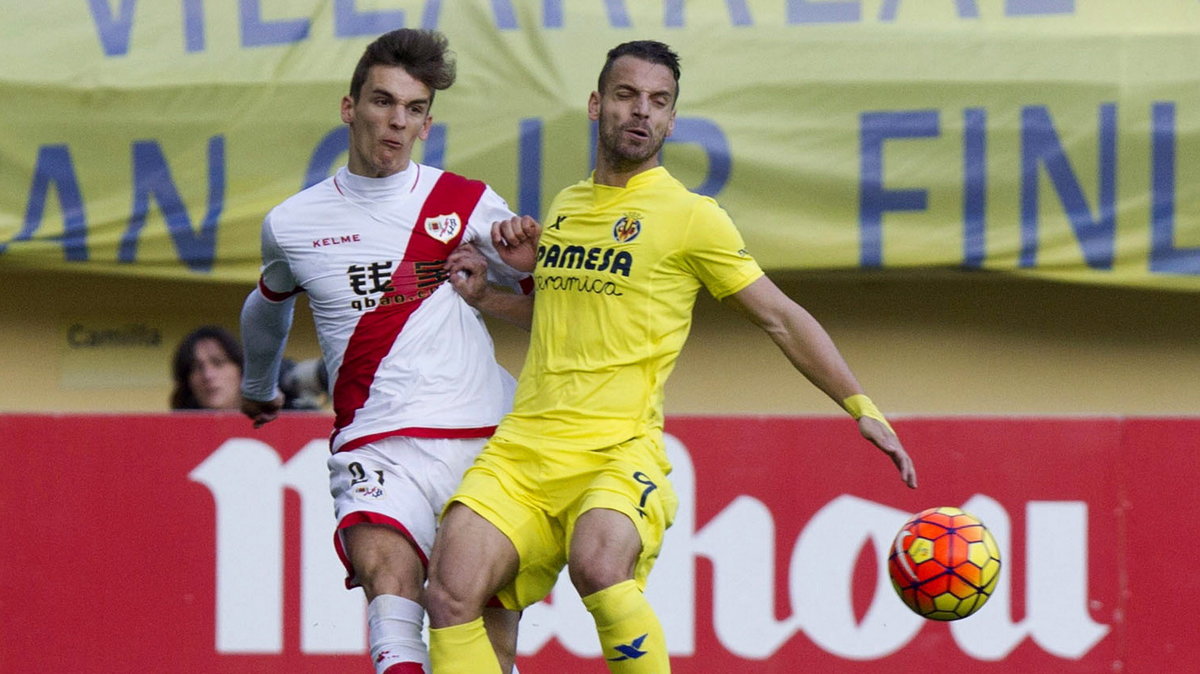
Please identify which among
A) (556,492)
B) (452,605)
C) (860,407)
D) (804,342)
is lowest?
(452,605)

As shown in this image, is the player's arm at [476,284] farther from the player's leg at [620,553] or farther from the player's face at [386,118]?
the player's leg at [620,553]

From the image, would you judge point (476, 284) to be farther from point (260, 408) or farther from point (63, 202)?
point (63, 202)

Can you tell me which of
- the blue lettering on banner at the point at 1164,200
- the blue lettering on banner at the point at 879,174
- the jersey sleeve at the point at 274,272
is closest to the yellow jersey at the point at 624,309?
the jersey sleeve at the point at 274,272

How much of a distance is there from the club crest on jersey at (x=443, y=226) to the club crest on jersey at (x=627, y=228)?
1.75 feet

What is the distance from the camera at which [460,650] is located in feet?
15.6

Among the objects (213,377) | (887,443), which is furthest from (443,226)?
(213,377)

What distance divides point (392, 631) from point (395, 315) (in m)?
0.94

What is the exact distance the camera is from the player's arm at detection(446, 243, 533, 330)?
205 inches

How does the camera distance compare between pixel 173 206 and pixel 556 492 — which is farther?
pixel 173 206

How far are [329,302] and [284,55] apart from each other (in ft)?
12.2

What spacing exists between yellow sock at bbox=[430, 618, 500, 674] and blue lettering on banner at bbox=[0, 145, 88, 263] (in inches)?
185

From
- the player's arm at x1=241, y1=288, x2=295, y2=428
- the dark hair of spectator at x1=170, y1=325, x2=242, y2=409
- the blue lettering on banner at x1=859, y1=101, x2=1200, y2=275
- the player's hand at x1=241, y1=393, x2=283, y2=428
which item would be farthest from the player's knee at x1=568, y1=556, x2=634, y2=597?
the blue lettering on banner at x1=859, y1=101, x2=1200, y2=275

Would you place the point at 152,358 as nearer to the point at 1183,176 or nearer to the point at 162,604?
the point at 162,604

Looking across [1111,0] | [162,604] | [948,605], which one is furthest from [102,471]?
[1111,0]
